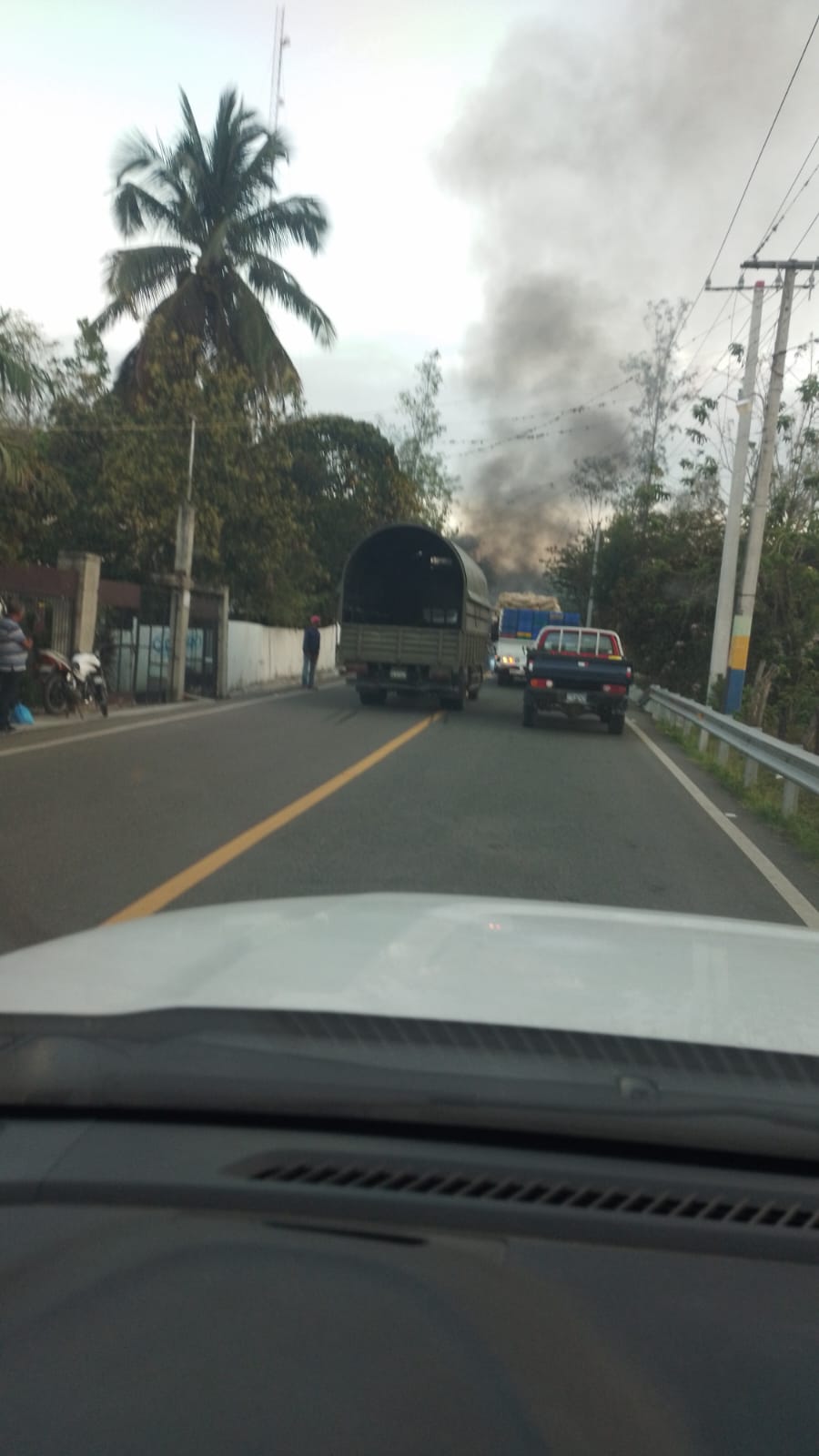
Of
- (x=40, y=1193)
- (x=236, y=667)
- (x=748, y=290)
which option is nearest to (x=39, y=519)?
(x=236, y=667)

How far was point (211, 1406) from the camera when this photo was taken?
1.77 metres

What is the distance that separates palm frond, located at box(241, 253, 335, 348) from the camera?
34438 millimetres

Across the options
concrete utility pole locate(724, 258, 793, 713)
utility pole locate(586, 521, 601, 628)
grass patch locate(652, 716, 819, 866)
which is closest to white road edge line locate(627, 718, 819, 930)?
A: grass patch locate(652, 716, 819, 866)

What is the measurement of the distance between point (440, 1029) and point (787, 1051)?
665 millimetres

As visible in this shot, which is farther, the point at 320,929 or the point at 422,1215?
the point at 320,929

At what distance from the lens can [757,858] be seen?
10.0m

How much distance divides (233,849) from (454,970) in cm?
598

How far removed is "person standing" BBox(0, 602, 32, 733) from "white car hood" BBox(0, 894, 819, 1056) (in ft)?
42.5

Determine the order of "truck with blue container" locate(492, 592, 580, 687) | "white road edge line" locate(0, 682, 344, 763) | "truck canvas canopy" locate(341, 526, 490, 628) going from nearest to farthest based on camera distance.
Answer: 1. "white road edge line" locate(0, 682, 344, 763)
2. "truck canvas canopy" locate(341, 526, 490, 628)
3. "truck with blue container" locate(492, 592, 580, 687)

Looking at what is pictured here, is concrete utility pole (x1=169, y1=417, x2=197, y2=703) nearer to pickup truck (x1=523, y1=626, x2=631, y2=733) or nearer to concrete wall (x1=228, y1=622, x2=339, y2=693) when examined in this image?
concrete wall (x1=228, y1=622, x2=339, y2=693)

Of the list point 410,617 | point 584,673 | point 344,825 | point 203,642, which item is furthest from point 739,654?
point 344,825

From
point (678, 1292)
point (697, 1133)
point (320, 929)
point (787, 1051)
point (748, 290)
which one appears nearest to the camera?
point (678, 1292)

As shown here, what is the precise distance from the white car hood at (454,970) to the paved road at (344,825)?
2.94 meters

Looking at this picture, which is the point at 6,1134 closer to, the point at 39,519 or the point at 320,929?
the point at 320,929
